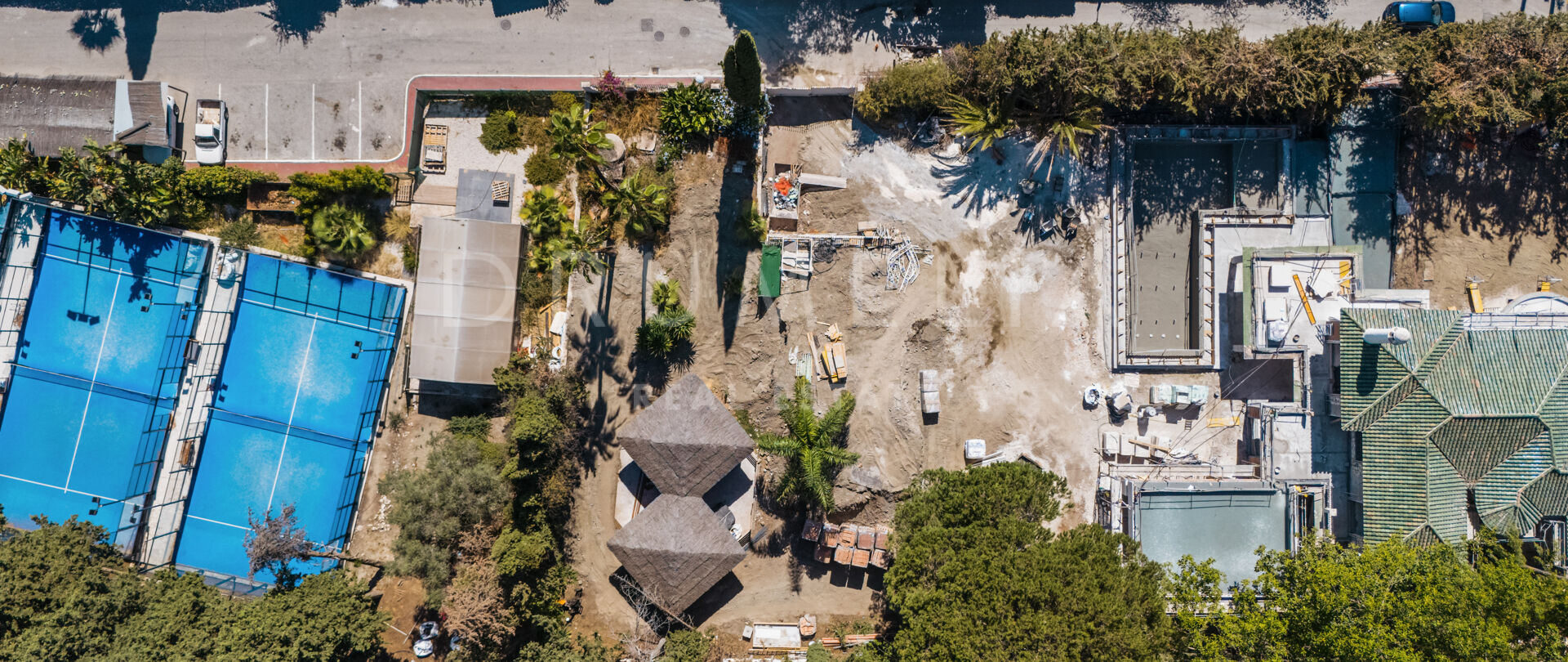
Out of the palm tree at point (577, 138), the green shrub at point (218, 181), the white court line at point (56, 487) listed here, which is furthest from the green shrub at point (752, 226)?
the white court line at point (56, 487)

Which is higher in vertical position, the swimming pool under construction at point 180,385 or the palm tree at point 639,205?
the palm tree at point 639,205

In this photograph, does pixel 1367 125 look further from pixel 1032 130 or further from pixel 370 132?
pixel 370 132

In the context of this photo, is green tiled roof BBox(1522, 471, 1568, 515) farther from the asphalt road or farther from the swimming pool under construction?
the swimming pool under construction

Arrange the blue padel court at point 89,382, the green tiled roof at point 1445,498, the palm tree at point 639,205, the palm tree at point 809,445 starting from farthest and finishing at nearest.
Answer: the blue padel court at point 89,382 → the palm tree at point 809,445 → the palm tree at point 639,205 → the green tiled roof at point 1445,498

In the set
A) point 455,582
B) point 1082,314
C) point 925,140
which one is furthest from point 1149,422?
point 455,582

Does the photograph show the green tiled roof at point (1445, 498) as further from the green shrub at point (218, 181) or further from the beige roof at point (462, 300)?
the green shrub at point (218, 181)

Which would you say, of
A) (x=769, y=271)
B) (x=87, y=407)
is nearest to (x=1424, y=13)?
(x=769, y=271)

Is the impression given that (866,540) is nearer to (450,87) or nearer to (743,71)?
(743,71)
